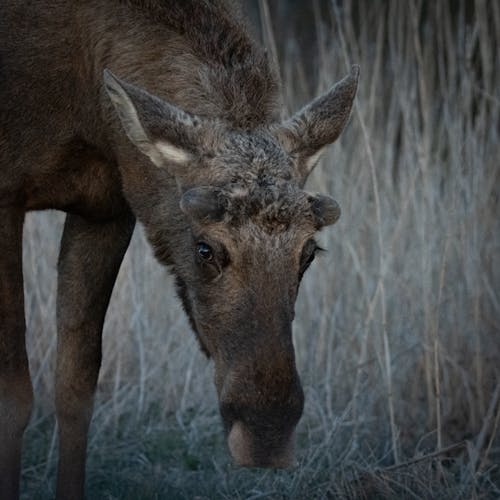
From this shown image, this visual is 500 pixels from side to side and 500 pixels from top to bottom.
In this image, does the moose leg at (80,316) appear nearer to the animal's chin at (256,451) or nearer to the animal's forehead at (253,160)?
the animal's forehead at (253,160)

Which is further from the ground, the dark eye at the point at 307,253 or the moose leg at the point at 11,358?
the dark eye at the point at 307,253

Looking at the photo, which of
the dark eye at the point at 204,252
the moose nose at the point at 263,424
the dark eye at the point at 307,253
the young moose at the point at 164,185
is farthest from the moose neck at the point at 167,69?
the moose nose at the point at 263,424

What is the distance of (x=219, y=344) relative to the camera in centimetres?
404

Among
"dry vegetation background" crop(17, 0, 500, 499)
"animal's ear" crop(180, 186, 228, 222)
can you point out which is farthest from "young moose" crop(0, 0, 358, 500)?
"dry vegetation background" crop(17, 0, 500, 499)

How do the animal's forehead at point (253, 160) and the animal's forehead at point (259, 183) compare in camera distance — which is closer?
the animal's forehead at point (259, 183)

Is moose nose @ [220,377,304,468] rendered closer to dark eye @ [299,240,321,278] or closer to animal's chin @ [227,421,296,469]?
animal's chin @ [227,421,296,469]

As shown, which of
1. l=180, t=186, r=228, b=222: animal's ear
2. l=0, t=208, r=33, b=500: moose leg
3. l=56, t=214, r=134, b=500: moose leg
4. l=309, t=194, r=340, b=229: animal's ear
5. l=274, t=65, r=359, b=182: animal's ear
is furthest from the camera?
l=56, t=214, r=134, b=500: moose leg

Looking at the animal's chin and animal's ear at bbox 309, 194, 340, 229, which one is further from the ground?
animal's ear at bbox 309, 194, 340, 229

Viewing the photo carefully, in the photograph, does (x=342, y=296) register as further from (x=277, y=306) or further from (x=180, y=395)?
(x=277, y=306)

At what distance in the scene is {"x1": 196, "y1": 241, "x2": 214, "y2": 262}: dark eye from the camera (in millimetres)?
4066

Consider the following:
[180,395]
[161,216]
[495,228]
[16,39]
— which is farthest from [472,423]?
[16,39]

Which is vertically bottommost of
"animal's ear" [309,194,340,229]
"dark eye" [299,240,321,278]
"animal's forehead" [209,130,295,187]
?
"dark eye" [299,240,321,278]

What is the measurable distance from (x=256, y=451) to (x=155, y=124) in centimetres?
128

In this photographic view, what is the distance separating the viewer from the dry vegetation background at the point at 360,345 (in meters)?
5.57
